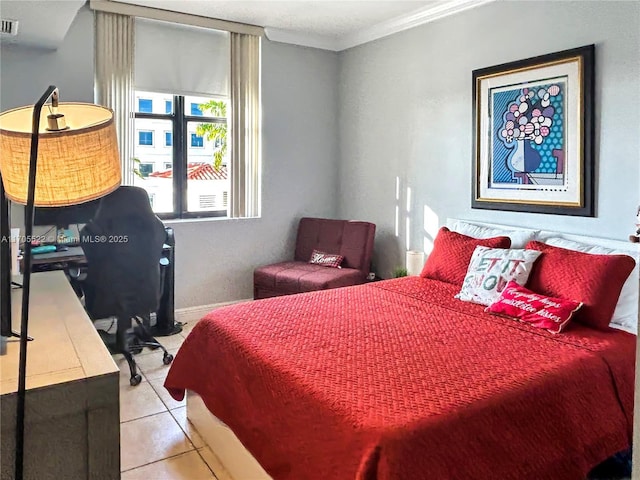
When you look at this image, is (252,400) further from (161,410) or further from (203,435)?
(161,410)

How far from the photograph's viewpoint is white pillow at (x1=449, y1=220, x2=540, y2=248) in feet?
11.1

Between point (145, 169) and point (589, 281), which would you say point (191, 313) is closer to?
point (145, 169)

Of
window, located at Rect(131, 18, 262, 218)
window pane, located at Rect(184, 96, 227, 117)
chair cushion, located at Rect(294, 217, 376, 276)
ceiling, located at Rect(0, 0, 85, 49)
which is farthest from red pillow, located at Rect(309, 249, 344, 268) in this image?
ceiling, located at Rect(0, 0, 85, 49)

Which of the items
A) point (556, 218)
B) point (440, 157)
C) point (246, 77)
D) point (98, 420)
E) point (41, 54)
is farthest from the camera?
point (246, 77)

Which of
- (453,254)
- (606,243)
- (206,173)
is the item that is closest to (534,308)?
(606,243)

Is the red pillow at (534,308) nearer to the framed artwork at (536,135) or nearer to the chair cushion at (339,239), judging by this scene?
the framed artwork at (536,135)

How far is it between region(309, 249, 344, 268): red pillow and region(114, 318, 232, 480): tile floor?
188 centimetres

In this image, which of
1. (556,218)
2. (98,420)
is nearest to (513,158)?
(556,218)

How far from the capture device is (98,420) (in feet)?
3.64

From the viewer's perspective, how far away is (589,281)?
268 cm

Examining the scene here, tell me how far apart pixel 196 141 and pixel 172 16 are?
1063 mm

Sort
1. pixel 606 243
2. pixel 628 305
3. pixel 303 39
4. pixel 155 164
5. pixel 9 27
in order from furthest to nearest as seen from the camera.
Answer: pixel 303 39 → pixel 155 164 → pixel 9 27 → pixel 606 243 → pixel 628 305

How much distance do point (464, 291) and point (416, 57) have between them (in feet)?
7.37

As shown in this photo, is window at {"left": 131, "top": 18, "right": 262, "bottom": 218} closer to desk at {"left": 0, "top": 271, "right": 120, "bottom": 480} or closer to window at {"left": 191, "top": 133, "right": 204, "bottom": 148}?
window at {"left": 191, "top": 133, "right": 204, "bottom": 148}
